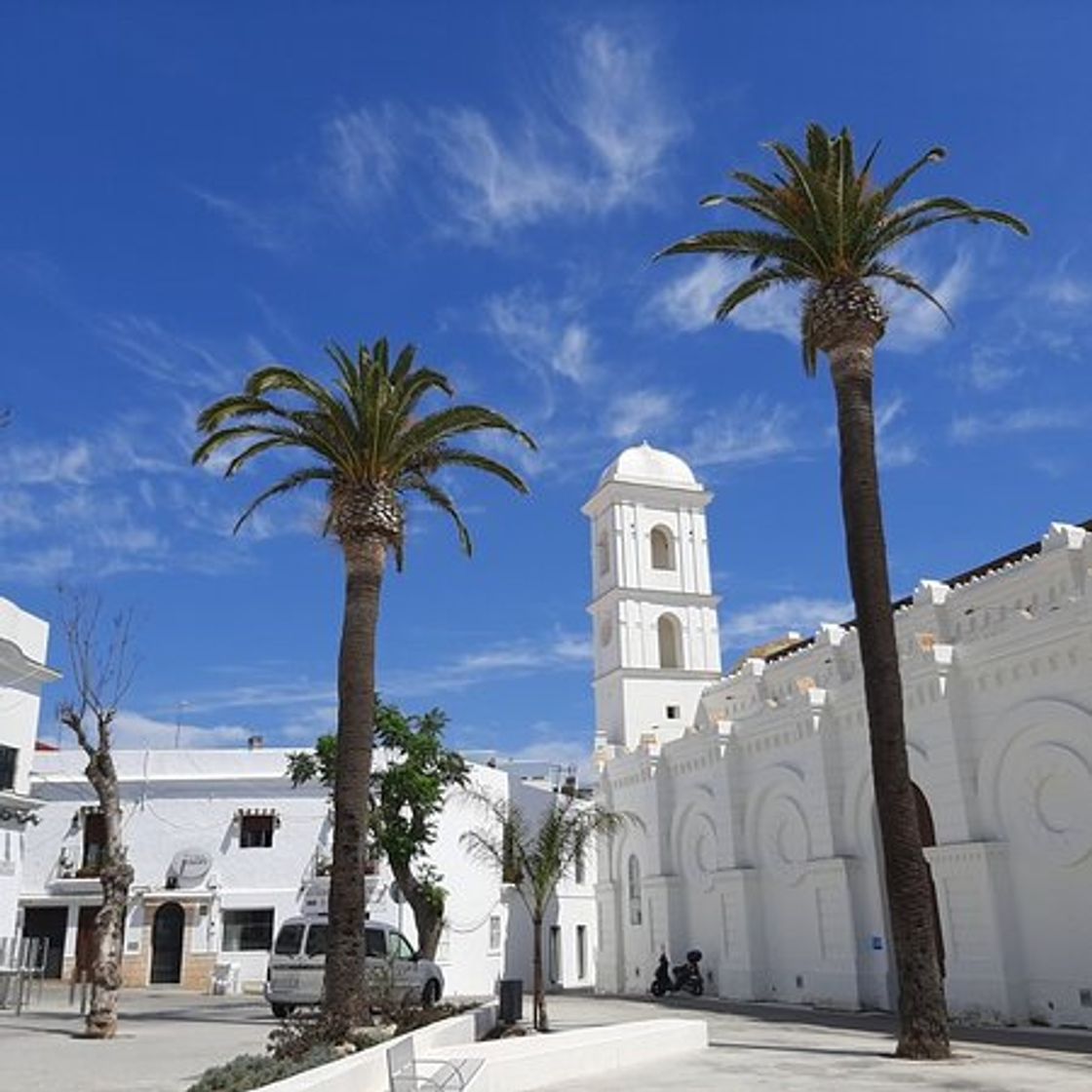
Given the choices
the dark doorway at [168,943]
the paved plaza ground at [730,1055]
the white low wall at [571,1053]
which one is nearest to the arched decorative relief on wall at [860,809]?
the paved plaza ground at [730,1055]

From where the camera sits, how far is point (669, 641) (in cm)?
4625

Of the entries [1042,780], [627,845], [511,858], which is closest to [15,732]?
[511,858]

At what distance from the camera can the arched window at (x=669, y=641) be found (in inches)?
1791

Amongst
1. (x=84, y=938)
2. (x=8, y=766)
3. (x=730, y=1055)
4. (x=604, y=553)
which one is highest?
(x=604, y=553)

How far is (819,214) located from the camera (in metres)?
18.6

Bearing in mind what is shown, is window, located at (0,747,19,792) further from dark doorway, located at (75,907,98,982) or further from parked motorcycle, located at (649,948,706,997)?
parked motorcycle, located at (649,948,706,997)

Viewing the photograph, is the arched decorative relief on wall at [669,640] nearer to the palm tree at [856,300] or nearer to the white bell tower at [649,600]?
the white bell tower at [649,600]

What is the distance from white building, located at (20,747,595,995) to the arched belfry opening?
35.9 ft

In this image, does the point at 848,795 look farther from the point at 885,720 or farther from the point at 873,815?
the point at 885,720

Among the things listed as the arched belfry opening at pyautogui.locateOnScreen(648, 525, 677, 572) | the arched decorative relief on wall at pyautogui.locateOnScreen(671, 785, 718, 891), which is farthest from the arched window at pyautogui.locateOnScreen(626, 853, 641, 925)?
the arched belfry opening at pyautogui.locateOnScreen(648, 525, 677, 572)

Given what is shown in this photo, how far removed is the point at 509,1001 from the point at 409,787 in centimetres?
1302

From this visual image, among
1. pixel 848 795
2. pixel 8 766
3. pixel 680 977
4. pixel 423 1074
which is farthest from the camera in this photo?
pixel 680 977

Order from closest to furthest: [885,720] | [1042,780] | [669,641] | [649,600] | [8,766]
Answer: [885,720], [1042,780], [8,766], [649,600], [669,641]

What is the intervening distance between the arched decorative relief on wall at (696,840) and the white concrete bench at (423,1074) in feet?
66.8
